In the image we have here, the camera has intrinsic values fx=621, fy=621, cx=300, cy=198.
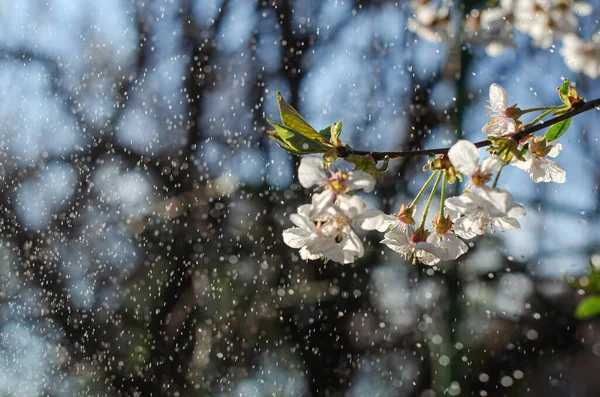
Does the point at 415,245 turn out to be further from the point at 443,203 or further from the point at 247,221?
the point at 247,221

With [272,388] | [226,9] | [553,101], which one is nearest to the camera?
[553,101]

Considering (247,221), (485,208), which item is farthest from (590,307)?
(247,221)

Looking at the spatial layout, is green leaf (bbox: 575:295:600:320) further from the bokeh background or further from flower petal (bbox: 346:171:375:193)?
the bokeh background

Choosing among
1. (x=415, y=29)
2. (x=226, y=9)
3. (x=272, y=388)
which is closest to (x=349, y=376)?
(x=272, y=388)

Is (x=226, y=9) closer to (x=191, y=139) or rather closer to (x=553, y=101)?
(x=191, y=139)

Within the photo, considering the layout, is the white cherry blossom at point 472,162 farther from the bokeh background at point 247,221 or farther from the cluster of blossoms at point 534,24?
the bokeh background at point 247,221

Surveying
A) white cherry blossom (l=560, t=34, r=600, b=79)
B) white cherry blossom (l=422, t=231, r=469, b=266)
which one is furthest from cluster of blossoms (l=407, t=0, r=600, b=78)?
white cherry blossom (l=422, t=231, r=469, b=266)

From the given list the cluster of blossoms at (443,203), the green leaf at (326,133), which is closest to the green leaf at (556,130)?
the cluster of blossoms at (443,203)
